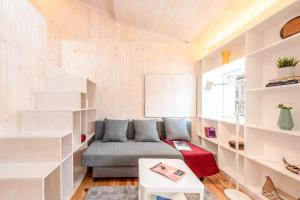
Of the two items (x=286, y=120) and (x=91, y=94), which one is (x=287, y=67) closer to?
(x=286, y=120)

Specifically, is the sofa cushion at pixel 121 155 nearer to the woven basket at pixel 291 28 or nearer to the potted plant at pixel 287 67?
the potted plant at pixel 287 67

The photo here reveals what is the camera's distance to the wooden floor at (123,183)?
2.38m

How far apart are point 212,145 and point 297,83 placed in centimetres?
212

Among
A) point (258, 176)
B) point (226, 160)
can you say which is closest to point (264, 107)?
point (258, 176)

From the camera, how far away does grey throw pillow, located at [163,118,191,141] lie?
136 inches

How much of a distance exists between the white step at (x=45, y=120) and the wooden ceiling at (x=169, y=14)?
198cm

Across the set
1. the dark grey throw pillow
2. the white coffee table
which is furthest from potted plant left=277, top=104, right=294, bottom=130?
the dark grey throw pillow

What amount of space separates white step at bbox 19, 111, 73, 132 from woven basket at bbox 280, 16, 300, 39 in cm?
236

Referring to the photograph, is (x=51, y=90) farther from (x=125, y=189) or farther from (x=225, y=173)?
(x=225, y=173)

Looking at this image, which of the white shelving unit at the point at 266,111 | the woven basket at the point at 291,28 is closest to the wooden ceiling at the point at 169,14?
the white shelving unit at the point at 266,111

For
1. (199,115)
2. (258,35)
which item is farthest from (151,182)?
(199,115)

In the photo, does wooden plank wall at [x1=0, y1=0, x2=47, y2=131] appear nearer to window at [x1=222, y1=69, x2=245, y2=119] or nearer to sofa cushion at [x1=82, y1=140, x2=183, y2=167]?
sofa cushion at [x1=82, y1=140, x2=183, y2=167]

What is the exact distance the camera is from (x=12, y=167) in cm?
159

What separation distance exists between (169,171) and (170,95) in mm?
2152
